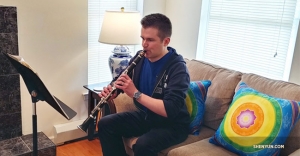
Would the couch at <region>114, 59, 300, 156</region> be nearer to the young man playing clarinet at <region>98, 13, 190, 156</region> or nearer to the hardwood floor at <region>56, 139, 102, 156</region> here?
the young man playing clarinet at <region>98, 13, 190, 156</region>

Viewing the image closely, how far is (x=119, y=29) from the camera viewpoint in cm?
253

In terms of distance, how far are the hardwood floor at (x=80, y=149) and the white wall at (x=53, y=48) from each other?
21 cm

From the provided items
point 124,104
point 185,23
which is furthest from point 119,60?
point 185,23

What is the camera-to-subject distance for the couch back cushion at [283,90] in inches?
69.6

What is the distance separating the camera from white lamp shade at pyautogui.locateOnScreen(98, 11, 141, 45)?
2.53 metres

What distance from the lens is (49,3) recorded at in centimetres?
253

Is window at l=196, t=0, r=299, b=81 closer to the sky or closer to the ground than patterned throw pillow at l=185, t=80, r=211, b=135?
closer to the sky

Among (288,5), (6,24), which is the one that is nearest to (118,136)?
(6,24)

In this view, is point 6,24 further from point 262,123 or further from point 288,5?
point 288,5

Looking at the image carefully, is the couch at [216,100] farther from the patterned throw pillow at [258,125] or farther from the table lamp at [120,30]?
the table lamp at [120,30]

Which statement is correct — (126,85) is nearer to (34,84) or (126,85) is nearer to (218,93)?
(34,84)

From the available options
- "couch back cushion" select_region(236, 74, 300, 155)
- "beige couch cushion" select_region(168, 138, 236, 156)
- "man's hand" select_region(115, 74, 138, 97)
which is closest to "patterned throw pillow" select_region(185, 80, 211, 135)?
"beige couch cushion" select_region(168, 138, 236, 156)

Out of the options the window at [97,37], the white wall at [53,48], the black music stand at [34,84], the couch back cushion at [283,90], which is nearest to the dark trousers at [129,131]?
the black music stand at [34,84]

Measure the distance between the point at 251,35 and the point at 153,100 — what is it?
1.19 m
